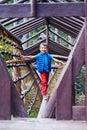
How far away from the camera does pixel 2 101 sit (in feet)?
7.34

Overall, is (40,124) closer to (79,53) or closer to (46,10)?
(79,53)

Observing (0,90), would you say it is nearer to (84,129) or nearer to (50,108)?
(50,108)

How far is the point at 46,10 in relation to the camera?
7.58 ft

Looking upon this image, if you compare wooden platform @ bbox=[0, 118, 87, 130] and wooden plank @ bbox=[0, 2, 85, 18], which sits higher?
wooden plank @ bbox=[0, 2, 85, 18]

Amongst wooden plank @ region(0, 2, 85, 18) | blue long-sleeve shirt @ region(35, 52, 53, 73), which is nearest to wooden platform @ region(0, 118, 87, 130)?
wooden plank @ region(0, 2, 85, 18)

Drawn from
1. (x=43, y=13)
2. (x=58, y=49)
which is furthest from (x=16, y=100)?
(x=58, y=49)

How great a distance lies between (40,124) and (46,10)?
2.57 feet

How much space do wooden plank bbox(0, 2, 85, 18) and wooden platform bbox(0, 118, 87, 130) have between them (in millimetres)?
728

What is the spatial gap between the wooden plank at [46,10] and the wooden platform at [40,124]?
28.7 inches

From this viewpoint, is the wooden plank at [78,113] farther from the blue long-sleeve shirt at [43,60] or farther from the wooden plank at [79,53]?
the blue long-sleeve shirt at [43,60]

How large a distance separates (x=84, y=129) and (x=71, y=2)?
90 centimetres

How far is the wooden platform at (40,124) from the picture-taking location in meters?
2.04

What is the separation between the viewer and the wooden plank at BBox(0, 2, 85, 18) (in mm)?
2307

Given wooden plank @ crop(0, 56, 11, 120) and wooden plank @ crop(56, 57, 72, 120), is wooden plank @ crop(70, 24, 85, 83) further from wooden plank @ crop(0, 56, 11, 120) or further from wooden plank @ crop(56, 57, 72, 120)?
wooden plank @ crop(0, 56, 11, 120)
